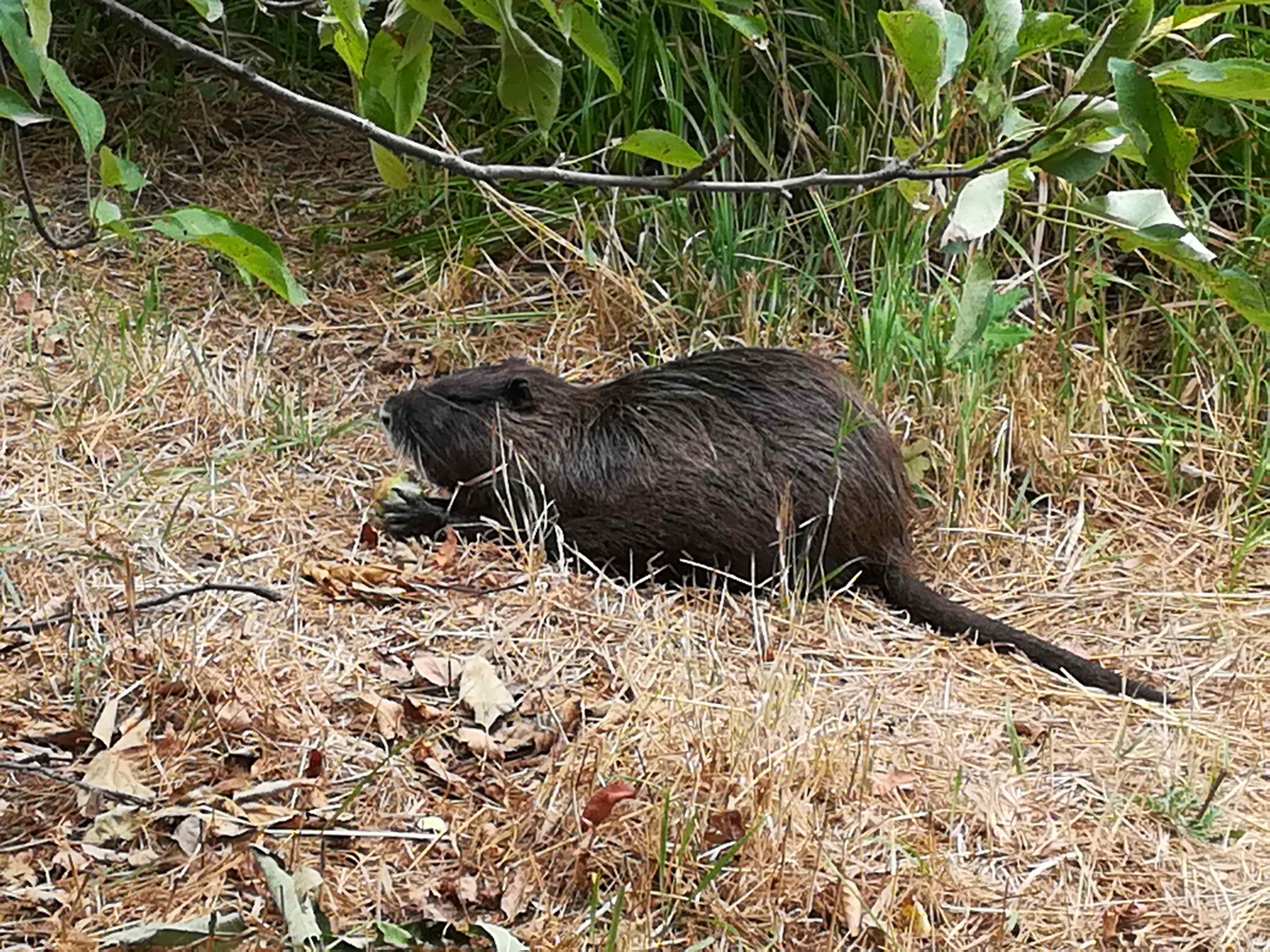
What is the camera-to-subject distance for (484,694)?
2.50 m

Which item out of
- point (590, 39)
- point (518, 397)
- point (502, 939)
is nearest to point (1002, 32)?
point (590, 39)

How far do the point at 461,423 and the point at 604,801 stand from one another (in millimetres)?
1340

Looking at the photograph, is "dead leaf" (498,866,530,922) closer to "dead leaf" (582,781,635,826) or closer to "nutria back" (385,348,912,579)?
"dead leaf" (582,781,635,826)

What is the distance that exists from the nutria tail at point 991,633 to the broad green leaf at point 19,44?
2.04 m

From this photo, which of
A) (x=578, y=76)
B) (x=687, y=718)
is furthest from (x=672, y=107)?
(x=687, y=718)

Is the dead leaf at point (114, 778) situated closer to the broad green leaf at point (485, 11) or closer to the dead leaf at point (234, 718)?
the dead leaf at point (234, 718)

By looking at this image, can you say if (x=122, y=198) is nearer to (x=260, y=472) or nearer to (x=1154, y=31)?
(x=260, y=472)

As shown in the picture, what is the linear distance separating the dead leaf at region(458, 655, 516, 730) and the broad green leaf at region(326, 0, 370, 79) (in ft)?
3.78

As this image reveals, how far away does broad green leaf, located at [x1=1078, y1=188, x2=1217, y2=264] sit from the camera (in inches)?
56.8

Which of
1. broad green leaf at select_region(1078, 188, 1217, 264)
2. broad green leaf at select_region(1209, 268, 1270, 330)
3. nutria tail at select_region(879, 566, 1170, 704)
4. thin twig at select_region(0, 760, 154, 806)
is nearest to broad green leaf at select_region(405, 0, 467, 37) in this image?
broad green leaf at select_region(1078, 188, 1217, 264)

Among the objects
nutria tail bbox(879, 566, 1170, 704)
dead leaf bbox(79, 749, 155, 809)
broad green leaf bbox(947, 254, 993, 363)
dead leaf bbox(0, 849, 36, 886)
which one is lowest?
nutria tail bbox(879, 566, 1170, 704)

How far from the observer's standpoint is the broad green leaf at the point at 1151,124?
4.30 feet

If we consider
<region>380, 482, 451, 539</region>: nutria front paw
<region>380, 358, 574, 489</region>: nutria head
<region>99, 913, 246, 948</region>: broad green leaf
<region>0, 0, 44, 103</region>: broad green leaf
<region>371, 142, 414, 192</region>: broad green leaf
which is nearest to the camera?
<region>0, 0, 44, 103</region>: broad green leaf

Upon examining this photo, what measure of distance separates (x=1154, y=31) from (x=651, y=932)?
1.23 m
